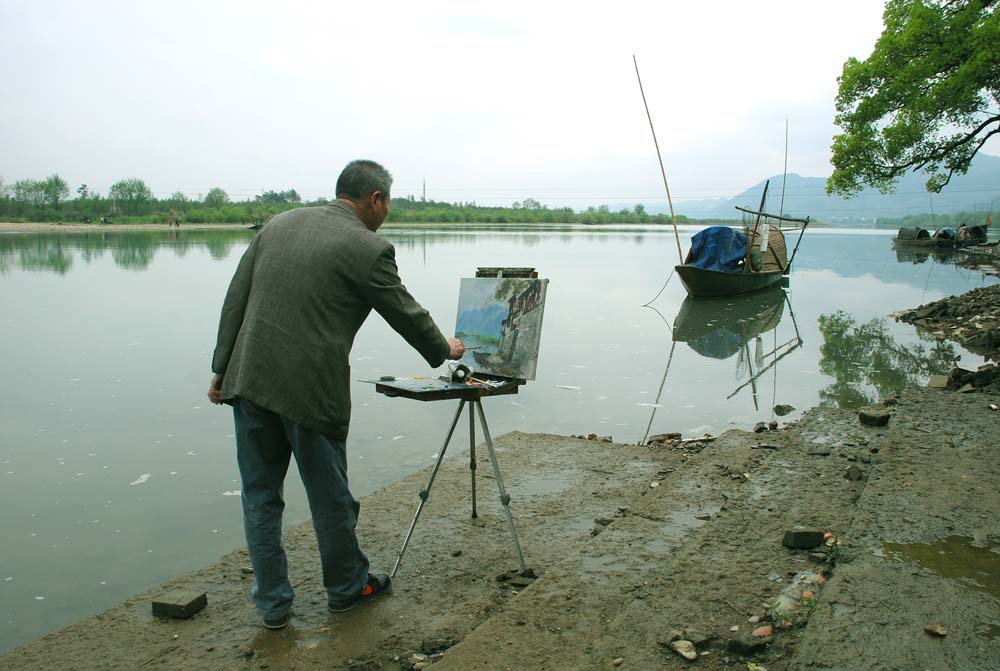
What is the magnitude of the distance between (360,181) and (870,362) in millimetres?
9792

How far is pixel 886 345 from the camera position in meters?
12.6

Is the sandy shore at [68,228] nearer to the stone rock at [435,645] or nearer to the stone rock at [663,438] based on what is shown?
the stone rock at [663,438]

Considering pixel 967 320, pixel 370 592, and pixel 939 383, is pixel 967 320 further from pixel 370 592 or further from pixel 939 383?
pixel 370 592

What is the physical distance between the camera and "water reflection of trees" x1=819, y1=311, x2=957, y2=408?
9.23 metres

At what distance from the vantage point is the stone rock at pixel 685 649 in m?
2.73

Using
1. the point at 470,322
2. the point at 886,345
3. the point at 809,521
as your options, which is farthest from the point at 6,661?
the point at 886,345

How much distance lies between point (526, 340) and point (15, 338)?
10172mm

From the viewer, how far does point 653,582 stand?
3.42 meters

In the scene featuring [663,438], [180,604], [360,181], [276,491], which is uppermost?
[360,181]

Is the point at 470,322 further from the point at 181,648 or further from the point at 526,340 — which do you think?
the point at 181,648

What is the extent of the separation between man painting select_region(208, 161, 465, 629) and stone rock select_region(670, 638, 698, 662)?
1515 mm

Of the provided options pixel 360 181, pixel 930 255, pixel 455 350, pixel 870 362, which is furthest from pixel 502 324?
pixel 930 255

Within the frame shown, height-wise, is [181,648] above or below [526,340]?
below

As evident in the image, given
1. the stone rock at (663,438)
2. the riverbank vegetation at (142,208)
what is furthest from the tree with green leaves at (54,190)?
the stone rock at (663,438)
